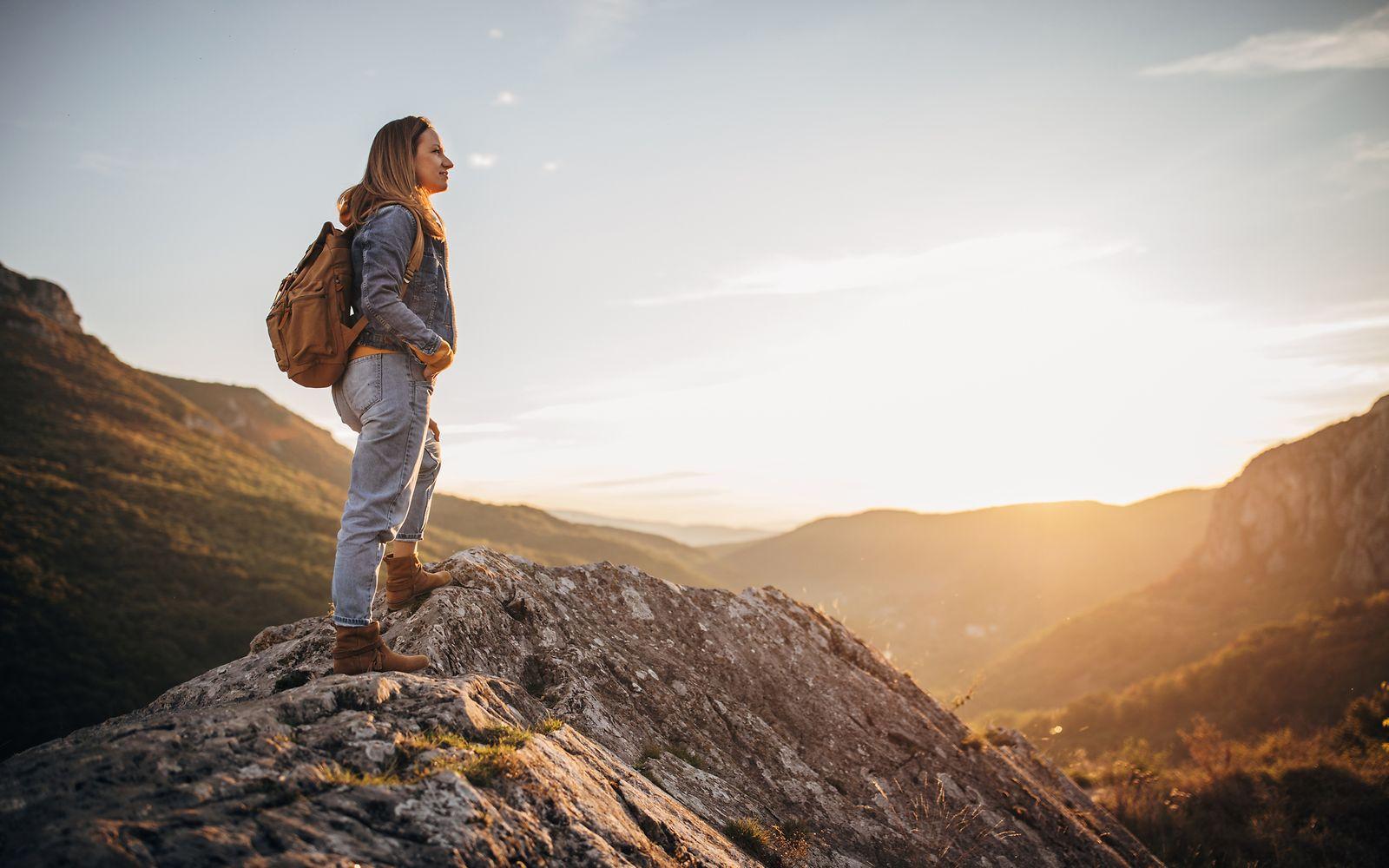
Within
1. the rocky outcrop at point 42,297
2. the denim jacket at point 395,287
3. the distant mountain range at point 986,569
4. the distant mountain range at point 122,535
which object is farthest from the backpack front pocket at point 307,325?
the rocky outcrop at point 42,297

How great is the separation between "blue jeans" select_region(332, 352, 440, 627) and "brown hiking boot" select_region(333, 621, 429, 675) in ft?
0.22

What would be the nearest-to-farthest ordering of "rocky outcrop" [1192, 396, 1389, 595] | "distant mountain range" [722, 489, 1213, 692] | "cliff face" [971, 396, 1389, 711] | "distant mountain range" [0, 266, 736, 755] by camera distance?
"cliff face" [971, 396, 1389, 711] → "rocky outcrop" [1192, 396, 1389, 595] → "distant mountain range" [0, 266, 736, 755] → "distant mountain range" [722, 489, 1213, 692]

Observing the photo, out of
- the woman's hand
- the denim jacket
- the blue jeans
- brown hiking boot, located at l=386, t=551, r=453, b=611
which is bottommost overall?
brown hiking boot, located at l=386, t=551, r=453, b=611

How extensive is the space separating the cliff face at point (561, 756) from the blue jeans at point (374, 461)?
24.7 inches

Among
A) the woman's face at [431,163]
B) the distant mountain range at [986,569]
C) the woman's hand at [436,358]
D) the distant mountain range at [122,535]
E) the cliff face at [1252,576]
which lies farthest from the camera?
the distant mountain range at [986,569]

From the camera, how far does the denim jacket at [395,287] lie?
12.2 feet

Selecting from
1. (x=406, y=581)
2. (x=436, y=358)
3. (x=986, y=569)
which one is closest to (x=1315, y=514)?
(x=986, y=569)

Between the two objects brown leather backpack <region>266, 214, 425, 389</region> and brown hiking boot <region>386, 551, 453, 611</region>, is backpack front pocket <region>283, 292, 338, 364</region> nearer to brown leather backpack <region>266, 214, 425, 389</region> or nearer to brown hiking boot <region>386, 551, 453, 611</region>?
brown leather backpack <region>266, 214, 425, 389</region>

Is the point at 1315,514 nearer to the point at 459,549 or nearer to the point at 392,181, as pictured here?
the point at 392,181

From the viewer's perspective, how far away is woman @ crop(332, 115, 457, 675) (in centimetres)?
375

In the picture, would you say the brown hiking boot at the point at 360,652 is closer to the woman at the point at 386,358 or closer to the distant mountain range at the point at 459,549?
the woman at the point at 386,358

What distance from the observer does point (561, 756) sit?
3334 mm

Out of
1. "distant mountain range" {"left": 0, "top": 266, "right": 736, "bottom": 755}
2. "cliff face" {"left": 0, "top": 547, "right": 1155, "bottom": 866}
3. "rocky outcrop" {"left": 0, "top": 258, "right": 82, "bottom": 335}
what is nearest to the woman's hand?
"cliff face" {"left": 0, "top": 547, "right": 1155, "bottom": 866}

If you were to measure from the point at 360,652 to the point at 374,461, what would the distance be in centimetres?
117
